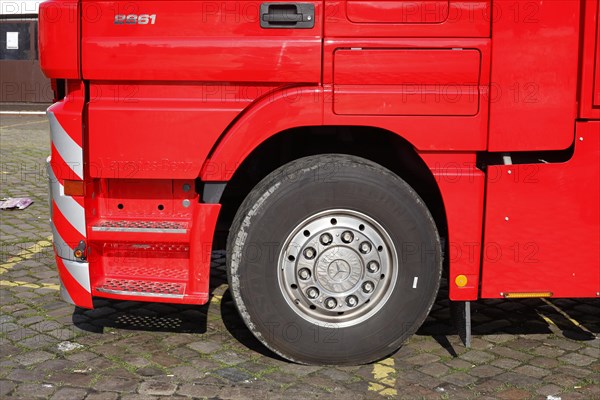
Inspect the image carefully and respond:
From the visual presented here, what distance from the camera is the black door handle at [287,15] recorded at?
4.60 meters

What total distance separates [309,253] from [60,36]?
177cm

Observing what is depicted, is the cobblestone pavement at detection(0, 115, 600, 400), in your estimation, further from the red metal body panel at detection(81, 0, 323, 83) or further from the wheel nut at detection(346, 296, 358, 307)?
the red metal body panel at detection(81, 0, 323, 83)

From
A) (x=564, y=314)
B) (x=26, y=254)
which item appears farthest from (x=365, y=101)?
(x=26, y=254)

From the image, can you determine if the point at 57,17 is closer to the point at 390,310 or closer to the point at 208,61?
the point at 208,61

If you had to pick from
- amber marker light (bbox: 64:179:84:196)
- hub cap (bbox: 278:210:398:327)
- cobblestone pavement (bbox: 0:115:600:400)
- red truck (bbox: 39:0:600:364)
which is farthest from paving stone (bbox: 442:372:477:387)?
amber marker light (bbox: 64:179:84:196)

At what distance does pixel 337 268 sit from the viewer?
15.9 feet

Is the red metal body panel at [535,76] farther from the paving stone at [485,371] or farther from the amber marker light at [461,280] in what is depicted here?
the paving stone at [485,371]

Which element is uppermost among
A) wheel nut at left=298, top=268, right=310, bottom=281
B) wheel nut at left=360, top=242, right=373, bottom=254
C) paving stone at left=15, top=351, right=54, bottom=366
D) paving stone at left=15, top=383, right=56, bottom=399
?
wheel nut at left=360, top=242, right=373, bottom=254

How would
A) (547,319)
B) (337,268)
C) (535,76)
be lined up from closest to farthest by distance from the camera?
(535,76), (337,268), (547,319)

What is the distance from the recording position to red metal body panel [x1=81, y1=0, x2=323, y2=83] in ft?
15.2

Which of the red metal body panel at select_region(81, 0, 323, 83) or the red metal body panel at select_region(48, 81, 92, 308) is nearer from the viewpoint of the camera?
the red metal body panel at select_region(81, 0, 323, 83)

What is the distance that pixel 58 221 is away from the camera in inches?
197

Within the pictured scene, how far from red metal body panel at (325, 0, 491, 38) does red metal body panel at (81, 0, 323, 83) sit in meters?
0.12

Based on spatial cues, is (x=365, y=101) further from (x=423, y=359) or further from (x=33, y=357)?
(x=33, y=357)
